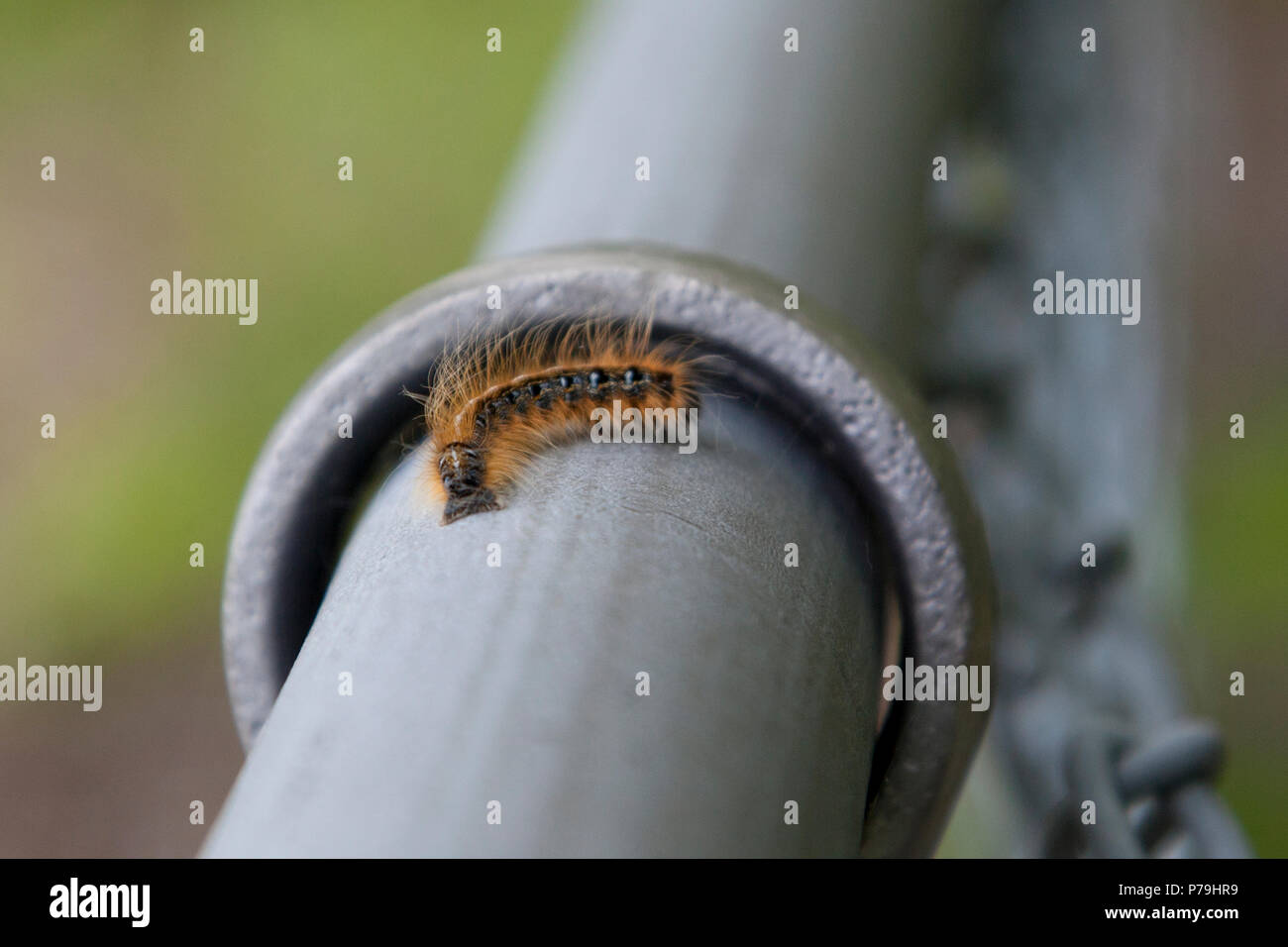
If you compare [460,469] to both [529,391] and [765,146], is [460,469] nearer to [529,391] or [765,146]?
[529,391]

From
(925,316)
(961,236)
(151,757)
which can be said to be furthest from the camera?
(151,757)

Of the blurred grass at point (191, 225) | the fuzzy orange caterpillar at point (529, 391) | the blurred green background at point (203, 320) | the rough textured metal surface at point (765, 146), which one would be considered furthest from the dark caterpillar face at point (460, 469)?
the blurred grass at point (191, 225)

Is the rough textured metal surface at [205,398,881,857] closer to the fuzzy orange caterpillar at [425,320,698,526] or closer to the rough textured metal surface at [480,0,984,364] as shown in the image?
the fuzzy orange caterpillar at [425,320,698,526]

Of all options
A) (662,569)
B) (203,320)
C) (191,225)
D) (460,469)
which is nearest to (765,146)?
(460,469)

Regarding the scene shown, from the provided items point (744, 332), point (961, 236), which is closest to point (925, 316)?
point (961, 236)

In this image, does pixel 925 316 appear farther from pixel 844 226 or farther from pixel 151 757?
pixel 151 757
